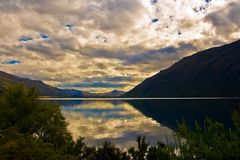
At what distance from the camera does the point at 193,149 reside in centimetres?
1612

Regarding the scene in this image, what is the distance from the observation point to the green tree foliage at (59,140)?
1431cm

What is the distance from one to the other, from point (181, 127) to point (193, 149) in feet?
3.95

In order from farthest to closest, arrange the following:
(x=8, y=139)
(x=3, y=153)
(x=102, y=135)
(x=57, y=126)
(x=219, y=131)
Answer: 1. (x=102, y=135)
2. (x=57, y=126)
3. (x=219, y=131)
4. (x=8, y=139)
5. (x=3, y=153)

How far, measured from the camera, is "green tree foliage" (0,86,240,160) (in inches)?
563

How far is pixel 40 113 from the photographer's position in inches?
1359

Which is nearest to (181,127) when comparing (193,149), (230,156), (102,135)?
(193,149)

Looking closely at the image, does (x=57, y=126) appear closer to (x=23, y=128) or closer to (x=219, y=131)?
(x=23, y=128)

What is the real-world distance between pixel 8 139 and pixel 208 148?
30.3 ft

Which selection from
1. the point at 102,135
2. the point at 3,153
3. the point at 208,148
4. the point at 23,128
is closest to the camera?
the point at 3,153

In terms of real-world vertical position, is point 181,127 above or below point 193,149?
above

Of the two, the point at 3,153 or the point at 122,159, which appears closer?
the point at 3,153

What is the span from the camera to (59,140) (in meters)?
34.2

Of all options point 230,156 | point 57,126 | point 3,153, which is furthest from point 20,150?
point 57,126

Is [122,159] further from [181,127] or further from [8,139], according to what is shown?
[8,139]
